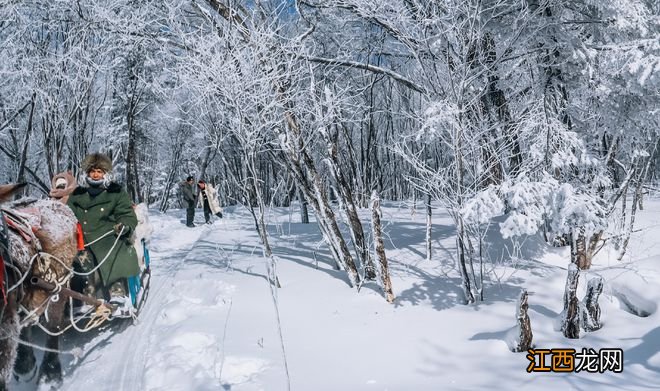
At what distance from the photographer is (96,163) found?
571cm

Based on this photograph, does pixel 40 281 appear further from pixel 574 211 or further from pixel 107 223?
pixel 574 211

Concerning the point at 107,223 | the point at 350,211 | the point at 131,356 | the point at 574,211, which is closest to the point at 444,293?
the point at 350,211

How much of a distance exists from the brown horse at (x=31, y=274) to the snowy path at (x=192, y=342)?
0.31m

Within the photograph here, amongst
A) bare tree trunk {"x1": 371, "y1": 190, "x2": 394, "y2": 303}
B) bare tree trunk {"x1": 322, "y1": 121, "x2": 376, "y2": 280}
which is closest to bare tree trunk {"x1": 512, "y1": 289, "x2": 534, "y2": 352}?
bare tree trunk {"x1": 371, "y1": 190, "x2": 394, "y2": 303}

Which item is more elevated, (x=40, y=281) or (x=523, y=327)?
(x=40, y=281)

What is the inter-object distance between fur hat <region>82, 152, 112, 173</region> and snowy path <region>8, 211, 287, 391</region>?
2031 mm

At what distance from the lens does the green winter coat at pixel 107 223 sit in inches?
227

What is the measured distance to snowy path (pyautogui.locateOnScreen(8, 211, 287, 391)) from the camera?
4500 mm

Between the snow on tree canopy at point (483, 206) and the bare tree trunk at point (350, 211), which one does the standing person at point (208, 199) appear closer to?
the bare tree trunk at point (350, 211)

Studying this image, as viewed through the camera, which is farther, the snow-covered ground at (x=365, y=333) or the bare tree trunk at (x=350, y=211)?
the bare tree trunk at (x=350, y=211)

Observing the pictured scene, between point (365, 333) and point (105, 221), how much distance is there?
138 inches

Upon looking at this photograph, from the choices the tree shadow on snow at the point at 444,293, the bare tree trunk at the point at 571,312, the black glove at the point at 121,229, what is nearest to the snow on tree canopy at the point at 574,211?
the bare tree trunk at the point at 571,312

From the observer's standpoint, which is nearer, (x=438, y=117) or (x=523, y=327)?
(x=523, y=327)

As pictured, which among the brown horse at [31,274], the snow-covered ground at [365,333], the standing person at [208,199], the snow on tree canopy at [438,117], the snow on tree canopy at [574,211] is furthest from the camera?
the standing person at [208,199]
